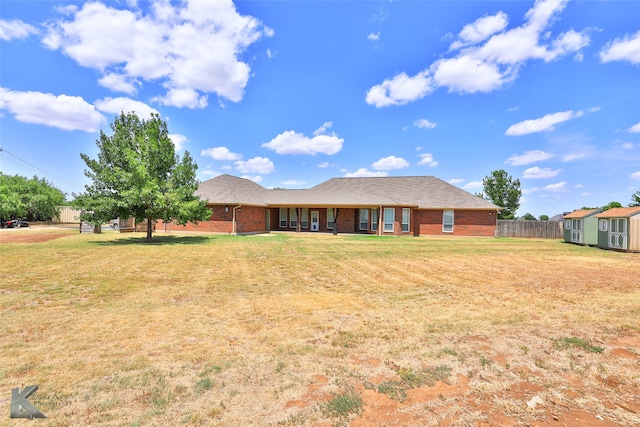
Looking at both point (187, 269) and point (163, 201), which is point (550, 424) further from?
point (163, 201)

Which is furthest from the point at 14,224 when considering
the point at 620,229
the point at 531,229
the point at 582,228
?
the point at 531,229

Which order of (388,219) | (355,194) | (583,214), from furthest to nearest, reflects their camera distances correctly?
(355,194) < (388,219) < (583,214)

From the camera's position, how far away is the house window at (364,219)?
86.4 feet

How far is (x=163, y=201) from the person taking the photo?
53.6ft

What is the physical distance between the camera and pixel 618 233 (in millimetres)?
16953

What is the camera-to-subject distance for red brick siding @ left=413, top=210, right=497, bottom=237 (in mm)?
25328

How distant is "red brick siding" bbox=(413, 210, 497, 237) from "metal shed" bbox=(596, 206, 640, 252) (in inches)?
287

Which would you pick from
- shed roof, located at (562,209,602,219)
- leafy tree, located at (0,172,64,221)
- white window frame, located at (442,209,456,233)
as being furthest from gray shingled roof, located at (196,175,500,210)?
leafy tree, located at (0,172,64,221)

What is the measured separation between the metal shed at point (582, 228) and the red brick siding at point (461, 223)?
189 inches

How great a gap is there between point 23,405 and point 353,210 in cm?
2434

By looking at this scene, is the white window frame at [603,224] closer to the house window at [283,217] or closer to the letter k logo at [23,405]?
the house window at [283,217]

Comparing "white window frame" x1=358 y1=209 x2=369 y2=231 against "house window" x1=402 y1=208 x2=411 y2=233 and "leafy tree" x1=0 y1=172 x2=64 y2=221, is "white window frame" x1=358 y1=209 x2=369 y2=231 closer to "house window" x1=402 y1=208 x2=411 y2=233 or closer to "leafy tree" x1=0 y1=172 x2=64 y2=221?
"house window" x1=402 y1=208 x2=411 y2=233

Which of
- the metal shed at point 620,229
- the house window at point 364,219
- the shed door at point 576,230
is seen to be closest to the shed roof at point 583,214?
the shed door at point 576,230

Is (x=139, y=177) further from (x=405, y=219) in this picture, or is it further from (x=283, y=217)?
(x=405, y=219)
